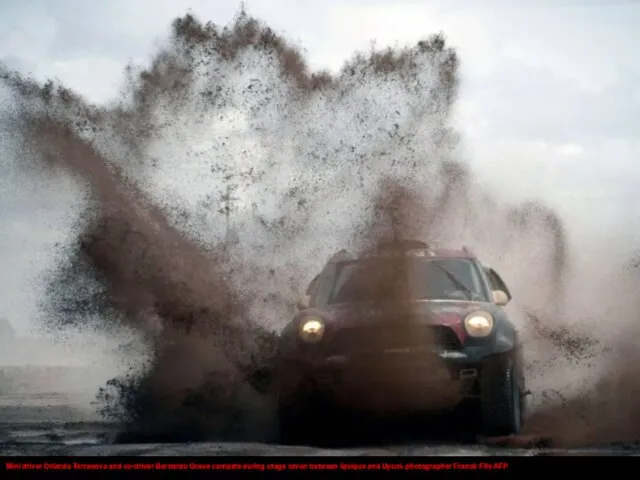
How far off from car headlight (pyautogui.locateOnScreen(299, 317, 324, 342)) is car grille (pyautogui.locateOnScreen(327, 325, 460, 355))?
0.14 meters

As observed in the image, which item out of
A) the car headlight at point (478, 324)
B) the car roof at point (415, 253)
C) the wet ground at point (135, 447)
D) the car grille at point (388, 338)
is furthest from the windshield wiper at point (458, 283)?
the wet ground at point (135, 447)

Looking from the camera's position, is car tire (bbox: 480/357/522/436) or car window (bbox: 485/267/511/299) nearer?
car tire (bbox: 480/357/522/436)

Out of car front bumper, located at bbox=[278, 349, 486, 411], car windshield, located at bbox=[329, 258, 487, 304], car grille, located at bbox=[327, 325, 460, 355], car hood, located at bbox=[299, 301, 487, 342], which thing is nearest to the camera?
car front bumper, located at bbox=[278, 349, 486, 411]

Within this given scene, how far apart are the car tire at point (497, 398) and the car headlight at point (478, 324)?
0.27 meters

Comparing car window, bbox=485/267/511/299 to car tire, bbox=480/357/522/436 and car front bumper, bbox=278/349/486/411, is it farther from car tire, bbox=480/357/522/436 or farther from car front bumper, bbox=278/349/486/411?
car front bumper, bbox=278/349/486/411

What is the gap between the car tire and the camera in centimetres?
948

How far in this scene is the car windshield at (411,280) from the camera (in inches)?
420

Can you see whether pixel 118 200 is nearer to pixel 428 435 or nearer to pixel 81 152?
pixel 81 152

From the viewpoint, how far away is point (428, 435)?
34.6 ft
